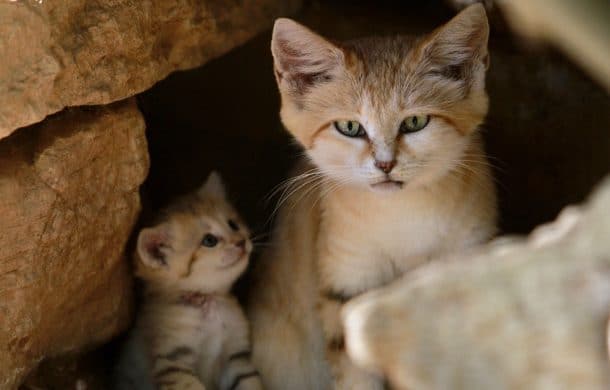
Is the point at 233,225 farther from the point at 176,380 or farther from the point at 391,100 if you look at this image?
the point at 391,100

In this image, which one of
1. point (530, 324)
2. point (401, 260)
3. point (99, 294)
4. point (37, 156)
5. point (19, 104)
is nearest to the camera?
point (530, 324)

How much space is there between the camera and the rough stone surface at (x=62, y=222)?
267 cm

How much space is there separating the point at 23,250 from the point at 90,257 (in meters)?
0.33

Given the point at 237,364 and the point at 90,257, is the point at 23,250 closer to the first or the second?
the point at 90,257

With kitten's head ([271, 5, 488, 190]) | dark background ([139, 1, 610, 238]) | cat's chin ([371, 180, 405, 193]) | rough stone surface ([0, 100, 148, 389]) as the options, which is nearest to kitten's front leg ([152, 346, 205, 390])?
rough stone surface ([0, 100, 148, 389])

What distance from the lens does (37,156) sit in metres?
2.68

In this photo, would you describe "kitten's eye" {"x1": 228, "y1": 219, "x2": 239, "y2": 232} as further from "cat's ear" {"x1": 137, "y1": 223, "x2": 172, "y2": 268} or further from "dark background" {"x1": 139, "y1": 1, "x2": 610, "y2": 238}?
"dark background" {"x1": 139, "y1": 1, "x2": 610, "y2": 238}

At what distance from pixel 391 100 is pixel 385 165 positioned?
23 cm

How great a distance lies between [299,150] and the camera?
418 centimetres

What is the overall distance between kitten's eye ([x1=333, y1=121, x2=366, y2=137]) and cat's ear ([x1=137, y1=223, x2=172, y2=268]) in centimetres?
93

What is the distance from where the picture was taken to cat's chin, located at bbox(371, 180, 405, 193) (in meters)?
2.76

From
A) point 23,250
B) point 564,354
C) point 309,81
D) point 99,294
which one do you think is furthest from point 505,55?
point 564,354

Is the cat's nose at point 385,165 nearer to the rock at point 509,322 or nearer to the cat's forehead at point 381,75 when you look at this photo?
the cat's forehead at point 381,75

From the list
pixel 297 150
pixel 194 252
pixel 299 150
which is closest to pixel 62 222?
pixel 194 252
